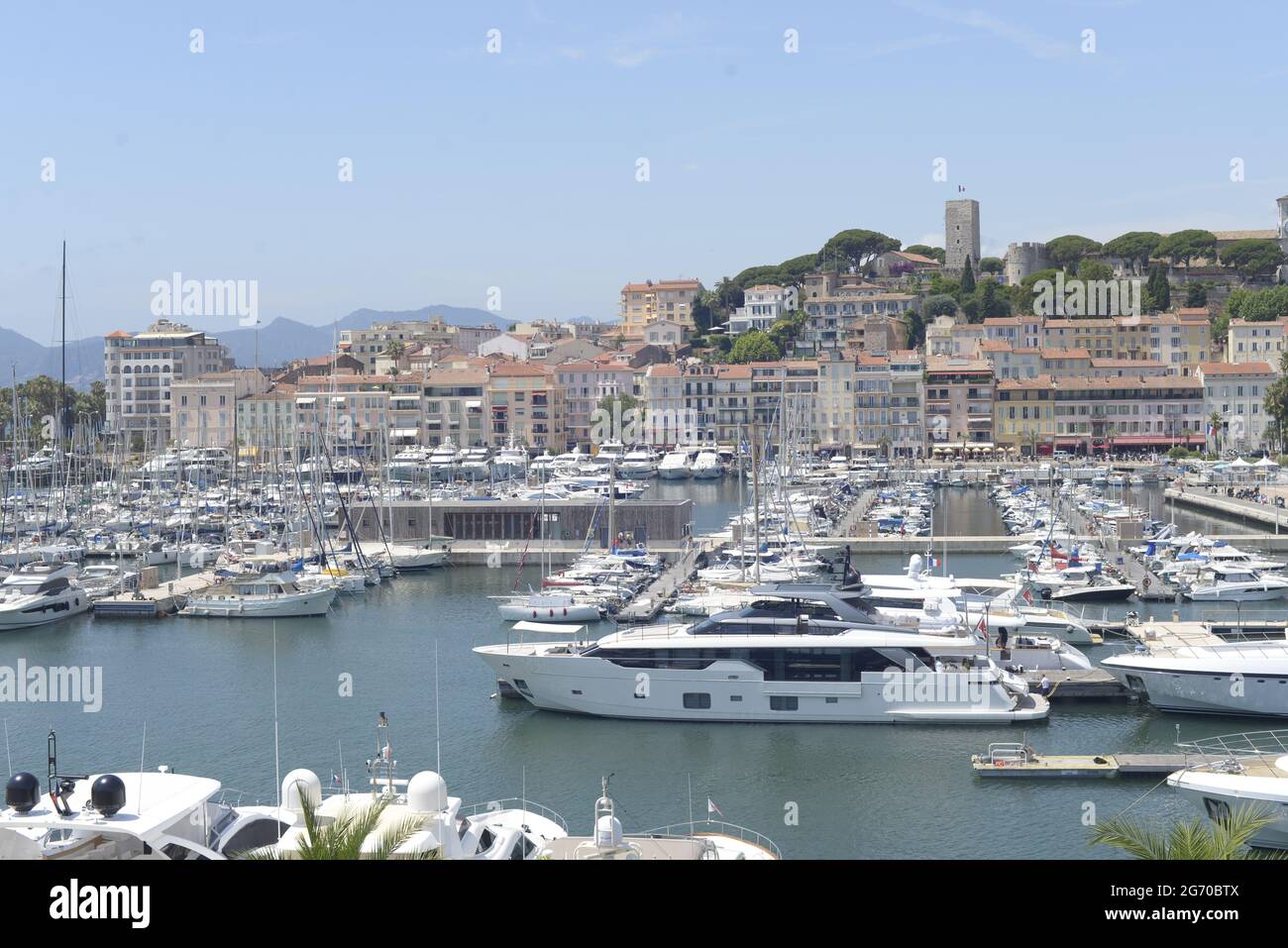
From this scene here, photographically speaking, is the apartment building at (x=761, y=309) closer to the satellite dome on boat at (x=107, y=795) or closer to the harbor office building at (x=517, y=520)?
the harbor office building at (x=517, y=520)

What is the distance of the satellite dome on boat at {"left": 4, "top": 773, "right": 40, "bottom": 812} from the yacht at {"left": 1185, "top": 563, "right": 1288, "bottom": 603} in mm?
22221

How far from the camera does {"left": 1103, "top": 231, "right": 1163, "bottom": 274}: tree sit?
81.2 m

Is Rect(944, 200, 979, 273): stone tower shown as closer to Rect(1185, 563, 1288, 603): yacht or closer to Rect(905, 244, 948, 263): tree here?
Rect(905, 244, 948, 263): tree

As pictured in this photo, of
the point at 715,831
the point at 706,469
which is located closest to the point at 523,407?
the point at 706,469

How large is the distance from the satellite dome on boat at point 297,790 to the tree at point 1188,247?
7870 centimetres

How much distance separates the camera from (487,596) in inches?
1110

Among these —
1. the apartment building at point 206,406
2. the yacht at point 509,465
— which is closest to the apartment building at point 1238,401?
the yacht at point 509,465

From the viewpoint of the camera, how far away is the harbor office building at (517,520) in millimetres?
33625

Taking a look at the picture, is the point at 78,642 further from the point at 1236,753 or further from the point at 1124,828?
the point at 1124,828

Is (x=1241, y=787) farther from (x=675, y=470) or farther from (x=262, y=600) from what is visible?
(x=675, y=470)

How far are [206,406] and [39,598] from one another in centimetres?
4092

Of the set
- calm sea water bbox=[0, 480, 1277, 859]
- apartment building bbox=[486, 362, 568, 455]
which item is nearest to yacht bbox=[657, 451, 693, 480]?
apartment building bbox=[486, 362, 568, 455]

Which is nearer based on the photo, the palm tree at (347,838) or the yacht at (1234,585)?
the palm tree at (347,838)
